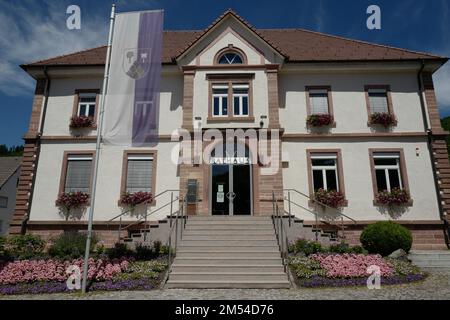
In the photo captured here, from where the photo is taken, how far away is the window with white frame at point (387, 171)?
1405cm

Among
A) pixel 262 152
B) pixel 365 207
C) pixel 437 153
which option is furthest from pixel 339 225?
pixel 437 153

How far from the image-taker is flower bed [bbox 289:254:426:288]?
8516 millimetres

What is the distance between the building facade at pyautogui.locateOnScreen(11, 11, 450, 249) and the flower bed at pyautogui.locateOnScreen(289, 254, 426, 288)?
3605 millimetres

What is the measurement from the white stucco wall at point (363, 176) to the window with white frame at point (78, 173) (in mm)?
8452

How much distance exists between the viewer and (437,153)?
14.1 meters

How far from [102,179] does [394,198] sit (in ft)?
39.6

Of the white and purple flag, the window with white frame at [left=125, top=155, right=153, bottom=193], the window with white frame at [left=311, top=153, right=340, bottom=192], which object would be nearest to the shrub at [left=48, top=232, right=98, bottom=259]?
the window with white frame at [left=125, top=155, right=153, bottom=193]

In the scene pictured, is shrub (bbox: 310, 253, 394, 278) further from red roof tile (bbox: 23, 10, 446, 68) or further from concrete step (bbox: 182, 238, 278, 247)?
red roof tile (bbox: 23, 10, 446, 68)

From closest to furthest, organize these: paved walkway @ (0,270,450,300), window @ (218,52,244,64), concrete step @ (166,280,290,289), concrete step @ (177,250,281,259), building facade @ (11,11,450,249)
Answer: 1. paved walkway @ (0,270,450,300)
2. concrete step @ (166,280,290,289)
3. concrete step @ (177,250,281,259)
4. building facade @ (11,11,450,249)
5. window @ (218,52,244,64)

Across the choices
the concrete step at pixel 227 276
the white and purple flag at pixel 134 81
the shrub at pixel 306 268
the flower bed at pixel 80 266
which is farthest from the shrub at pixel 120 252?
the shrub at pixel 306 268

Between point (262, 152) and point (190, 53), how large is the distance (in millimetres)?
5596

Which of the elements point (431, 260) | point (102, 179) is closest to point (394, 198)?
point (431, 260)
